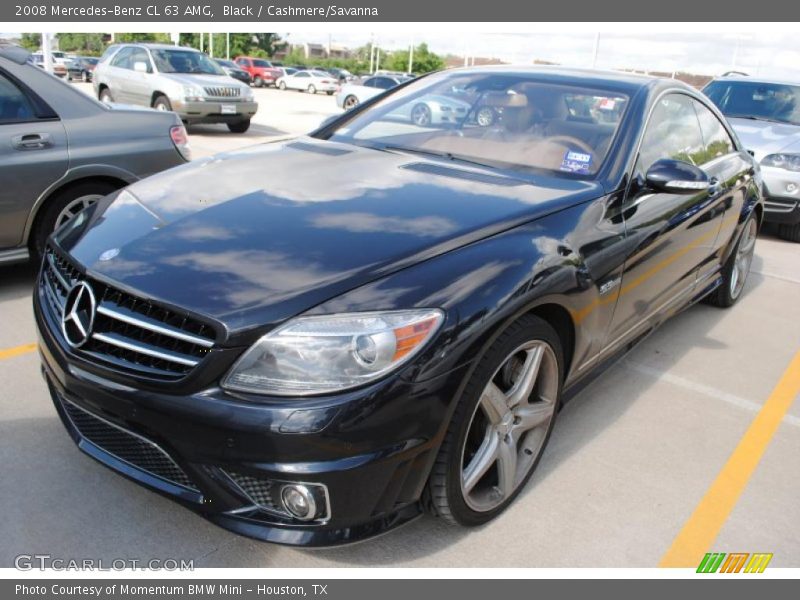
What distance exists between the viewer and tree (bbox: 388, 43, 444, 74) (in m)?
69.1

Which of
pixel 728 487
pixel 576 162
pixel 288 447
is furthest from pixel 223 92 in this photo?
pixel 288 447

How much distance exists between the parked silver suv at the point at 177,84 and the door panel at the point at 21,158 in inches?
356

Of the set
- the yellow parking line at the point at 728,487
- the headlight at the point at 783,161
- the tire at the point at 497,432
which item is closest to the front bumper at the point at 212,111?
the headlight at the point at 783,161

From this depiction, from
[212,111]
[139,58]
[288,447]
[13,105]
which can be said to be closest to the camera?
[288,447]

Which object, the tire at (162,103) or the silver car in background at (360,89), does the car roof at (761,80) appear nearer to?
the tire at (162,103)

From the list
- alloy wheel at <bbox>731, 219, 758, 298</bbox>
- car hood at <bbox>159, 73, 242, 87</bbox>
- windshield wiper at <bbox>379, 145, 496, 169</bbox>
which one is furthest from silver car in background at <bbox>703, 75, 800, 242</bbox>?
car hood at <bbox>159, 73, 242, 87</bbox>

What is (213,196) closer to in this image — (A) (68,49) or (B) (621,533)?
(B) (621,533)

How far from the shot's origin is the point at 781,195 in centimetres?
777

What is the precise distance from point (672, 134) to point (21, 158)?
3.85 meters

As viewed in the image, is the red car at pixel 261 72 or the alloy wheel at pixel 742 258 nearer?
the alloy wheel at pixel 742 258

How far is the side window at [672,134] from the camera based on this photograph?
3.43 m

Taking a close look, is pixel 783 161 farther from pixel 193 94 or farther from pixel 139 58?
pixel 139 58
